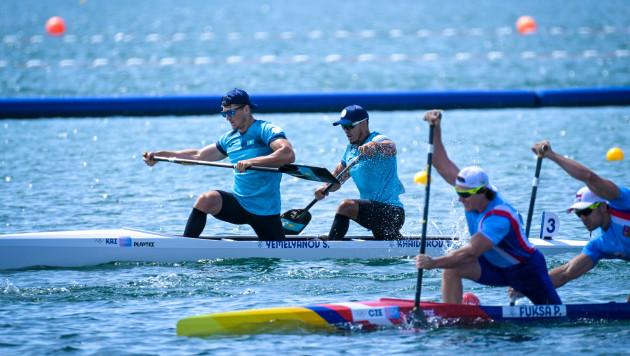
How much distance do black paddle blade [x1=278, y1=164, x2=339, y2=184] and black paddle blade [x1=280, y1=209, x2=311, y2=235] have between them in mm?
708

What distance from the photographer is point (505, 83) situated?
85.8 ft

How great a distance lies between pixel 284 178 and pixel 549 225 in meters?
5.81

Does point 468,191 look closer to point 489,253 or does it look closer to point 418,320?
point 489,253

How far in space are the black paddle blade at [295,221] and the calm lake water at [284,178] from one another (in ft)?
2.24

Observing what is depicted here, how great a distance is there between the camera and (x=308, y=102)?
20141mm

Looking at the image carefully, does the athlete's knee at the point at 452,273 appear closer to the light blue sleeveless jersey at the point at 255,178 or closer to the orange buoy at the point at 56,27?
the light blue sleeveless jersey at the point at 255,178

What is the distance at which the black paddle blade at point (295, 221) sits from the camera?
1002 centimetres

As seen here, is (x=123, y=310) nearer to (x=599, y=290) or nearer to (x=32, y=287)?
(x=32, y=287)

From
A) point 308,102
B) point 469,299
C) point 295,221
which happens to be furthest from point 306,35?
point 469,299

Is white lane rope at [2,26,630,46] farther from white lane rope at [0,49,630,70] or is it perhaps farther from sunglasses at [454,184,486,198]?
A: sunglasses at [454,184,486,198]

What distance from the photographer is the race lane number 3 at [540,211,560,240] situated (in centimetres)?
932

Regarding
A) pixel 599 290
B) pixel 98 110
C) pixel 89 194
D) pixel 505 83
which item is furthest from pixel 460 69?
pixel 599 290

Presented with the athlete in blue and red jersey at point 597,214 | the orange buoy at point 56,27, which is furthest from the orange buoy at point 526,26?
the athlete in blue and red jersey at point 597,214

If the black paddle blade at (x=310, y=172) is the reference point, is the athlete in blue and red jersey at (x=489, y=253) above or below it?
below
